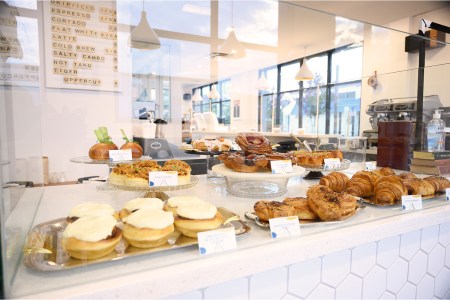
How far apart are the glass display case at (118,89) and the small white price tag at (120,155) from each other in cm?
16

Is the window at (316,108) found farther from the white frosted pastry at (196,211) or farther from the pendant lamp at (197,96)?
the pendant lamp at (197,96)

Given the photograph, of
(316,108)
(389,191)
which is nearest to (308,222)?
(389,191)

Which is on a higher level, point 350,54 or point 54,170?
point 350,54

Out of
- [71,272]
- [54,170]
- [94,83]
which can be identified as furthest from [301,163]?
[94,83]

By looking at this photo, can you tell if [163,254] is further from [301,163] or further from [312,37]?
[312,37]

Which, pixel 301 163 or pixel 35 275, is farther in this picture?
pixel 301 163

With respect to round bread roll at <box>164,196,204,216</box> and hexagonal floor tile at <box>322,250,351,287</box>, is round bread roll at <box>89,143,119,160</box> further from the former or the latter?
hexagonal floor tile at <box>322,250,351,287</box>

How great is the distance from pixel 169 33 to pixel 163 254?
438 cm

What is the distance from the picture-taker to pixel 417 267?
103 cm

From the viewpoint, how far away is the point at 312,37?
210 inches

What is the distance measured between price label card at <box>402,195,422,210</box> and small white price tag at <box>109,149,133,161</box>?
115cm

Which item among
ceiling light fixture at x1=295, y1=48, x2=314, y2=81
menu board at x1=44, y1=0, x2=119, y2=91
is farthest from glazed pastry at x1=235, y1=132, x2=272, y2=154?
ceiling light fixture at x1=295, y1=48, x2=314, y2=81

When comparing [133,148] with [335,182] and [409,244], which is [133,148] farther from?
[409,244]

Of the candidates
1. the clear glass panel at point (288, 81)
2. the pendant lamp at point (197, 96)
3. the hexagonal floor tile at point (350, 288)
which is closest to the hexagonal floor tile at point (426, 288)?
the hexagonal floor tile at point (350, 288)
